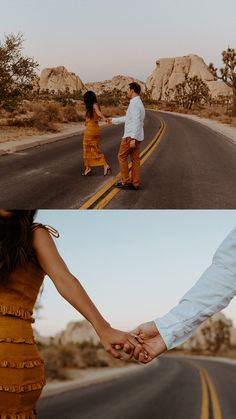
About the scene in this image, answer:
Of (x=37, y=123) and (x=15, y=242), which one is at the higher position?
(x=15, y=242)

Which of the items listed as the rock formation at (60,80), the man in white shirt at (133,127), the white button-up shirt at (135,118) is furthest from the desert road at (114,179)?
the rock formation at (60,80)

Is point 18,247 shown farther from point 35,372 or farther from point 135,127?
point 135,127

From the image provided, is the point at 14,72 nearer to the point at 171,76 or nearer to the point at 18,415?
the point at 18,415

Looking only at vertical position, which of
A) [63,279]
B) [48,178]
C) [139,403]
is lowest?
[139,403]

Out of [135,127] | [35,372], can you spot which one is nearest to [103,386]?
[135,127]

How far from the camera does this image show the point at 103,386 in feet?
67.6

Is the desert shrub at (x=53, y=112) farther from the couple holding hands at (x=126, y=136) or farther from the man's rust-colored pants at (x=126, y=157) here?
the man's rust-colored pants at (x=126, y=157)

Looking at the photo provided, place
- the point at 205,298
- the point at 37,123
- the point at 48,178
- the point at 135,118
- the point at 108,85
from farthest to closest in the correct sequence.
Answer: the point at 108,85, the point at 37,123, the point at 48,178, the point at 135,118, the point at 205,298

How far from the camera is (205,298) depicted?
2.13m

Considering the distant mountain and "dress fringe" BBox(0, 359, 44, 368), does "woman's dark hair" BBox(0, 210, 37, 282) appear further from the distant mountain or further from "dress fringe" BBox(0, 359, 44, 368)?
the distant mountain

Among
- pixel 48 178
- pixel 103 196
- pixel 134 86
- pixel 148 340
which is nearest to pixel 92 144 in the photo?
pixel 48 178

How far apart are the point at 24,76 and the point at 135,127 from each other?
2153 cm

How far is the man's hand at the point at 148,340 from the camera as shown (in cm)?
255

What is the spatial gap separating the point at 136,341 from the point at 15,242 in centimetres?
72
